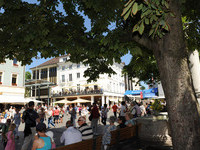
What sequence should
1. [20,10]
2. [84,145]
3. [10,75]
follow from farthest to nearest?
[10,75], [20,10], [84,145]

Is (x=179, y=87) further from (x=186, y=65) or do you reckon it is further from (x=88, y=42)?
(x=88, y=42)

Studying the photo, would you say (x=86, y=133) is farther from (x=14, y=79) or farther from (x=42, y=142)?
(x=14, y=79)

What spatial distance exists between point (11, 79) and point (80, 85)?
19.6 m

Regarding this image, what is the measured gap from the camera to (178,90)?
341 cm

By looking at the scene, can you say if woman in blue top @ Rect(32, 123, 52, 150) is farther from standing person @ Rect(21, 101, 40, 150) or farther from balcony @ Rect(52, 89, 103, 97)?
balcony @ Rect(52, 89, 103, 97)

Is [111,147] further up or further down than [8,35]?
further down

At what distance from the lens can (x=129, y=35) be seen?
5047 mm

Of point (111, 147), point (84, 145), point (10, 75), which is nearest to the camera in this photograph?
point (84, 145)

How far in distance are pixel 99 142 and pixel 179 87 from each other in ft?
7.55

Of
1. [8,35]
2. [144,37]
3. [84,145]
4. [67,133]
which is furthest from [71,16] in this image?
[84,145]

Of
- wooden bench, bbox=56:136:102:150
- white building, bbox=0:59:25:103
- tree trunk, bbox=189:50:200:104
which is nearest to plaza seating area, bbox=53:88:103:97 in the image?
white building, bbox=0:59:25:103

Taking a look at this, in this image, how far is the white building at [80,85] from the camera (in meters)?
48.8

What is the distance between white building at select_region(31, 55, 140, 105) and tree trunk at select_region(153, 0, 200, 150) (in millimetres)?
42798

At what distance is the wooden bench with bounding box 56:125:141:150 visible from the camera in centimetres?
359
